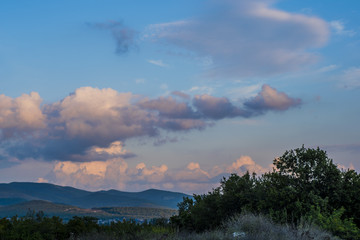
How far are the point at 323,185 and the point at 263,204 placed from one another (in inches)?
153

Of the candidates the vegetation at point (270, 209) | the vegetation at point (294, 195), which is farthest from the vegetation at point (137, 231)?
the vegetation at point (294, 195)

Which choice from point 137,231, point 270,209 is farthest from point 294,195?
point 137,231

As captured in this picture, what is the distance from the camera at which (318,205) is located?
879 inches

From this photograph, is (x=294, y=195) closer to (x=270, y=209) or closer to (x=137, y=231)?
(x=270, y=209)

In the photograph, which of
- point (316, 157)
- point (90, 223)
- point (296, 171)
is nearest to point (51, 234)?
point (90, 223)

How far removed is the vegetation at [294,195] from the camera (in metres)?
22.1

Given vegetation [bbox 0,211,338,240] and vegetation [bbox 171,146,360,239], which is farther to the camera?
vegetation [bbox 171,146,360,239]

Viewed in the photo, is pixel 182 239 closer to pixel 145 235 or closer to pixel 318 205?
pixel 145 235

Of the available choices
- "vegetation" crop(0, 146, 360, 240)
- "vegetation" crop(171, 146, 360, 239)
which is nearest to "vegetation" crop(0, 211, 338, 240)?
"vegetation" crop(0, 146, 360, 240)

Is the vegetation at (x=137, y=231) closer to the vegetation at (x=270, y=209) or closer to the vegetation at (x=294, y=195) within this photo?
the vegetation at (x=270, y=209)

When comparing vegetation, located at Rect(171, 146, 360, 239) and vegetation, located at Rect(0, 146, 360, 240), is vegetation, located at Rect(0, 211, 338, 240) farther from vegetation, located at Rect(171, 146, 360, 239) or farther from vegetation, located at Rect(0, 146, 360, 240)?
vegetation, located at Rect(171, 146, 360, 239)

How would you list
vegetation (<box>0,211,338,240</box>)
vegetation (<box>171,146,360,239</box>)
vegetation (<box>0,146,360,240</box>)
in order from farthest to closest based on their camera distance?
vegetation (<box>171,146,360,239</box>)
vegetation (<box>0,146,360,240</box>)
vegetation (<box>0,211,338,240</box>)

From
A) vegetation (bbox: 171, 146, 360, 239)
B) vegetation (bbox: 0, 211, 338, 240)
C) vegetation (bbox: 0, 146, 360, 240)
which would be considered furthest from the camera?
vegetation (bbox: 171, 146, 360, 239)

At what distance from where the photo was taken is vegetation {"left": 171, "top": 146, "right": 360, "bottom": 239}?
72.4 ft
